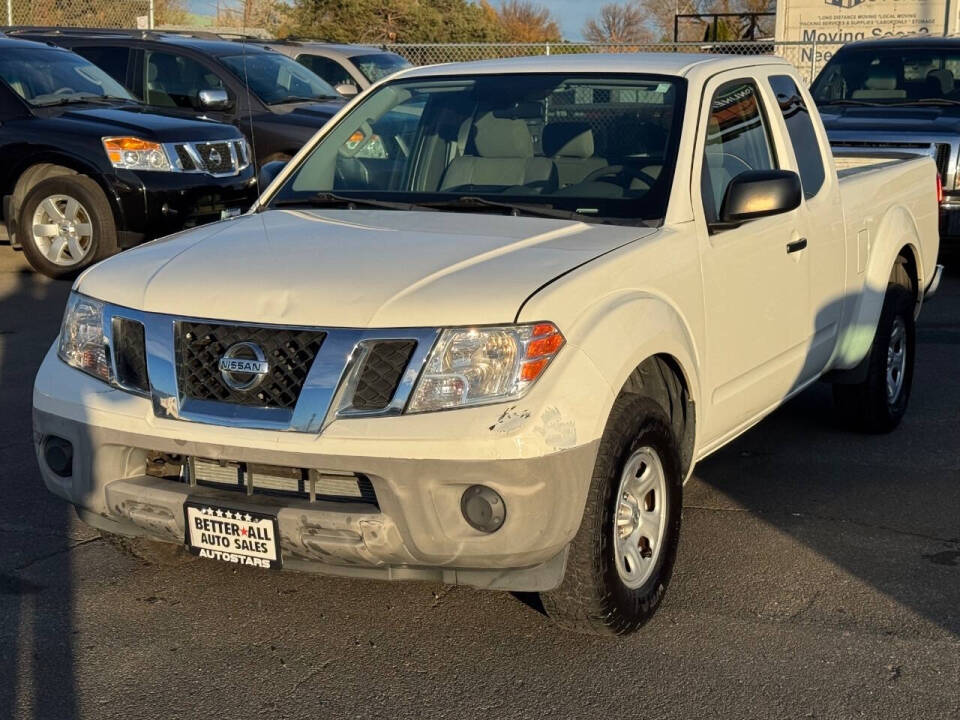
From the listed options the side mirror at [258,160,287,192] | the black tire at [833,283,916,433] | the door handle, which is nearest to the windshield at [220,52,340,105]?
the side mirror at [258,160,287,192]

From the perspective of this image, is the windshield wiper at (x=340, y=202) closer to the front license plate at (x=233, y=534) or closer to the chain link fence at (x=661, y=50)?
the front license plate at (x=233, y=534)

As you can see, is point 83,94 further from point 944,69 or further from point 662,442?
point 662,442

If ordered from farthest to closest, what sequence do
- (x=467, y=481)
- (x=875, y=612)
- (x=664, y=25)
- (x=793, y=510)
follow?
(x=664, y=25) → (x=793, y=510) → (x=875, y=612) → (x=467, y=481)

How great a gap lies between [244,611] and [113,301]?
1.09m

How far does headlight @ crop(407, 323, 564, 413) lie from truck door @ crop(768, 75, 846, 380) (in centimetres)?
211

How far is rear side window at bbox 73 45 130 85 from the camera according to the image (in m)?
14.0

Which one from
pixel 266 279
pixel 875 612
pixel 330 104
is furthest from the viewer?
pixel 330 104

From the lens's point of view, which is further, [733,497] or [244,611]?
[733,497]

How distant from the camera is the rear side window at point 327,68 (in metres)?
17.5

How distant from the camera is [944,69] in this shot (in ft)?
Answer: 40.6

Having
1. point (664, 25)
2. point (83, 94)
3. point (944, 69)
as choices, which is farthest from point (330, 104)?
point (664, 25)

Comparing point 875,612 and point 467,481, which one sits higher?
point 467,481

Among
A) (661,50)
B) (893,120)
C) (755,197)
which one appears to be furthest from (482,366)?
(661,50)

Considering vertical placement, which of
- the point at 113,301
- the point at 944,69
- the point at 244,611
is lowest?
the point at 244,611
